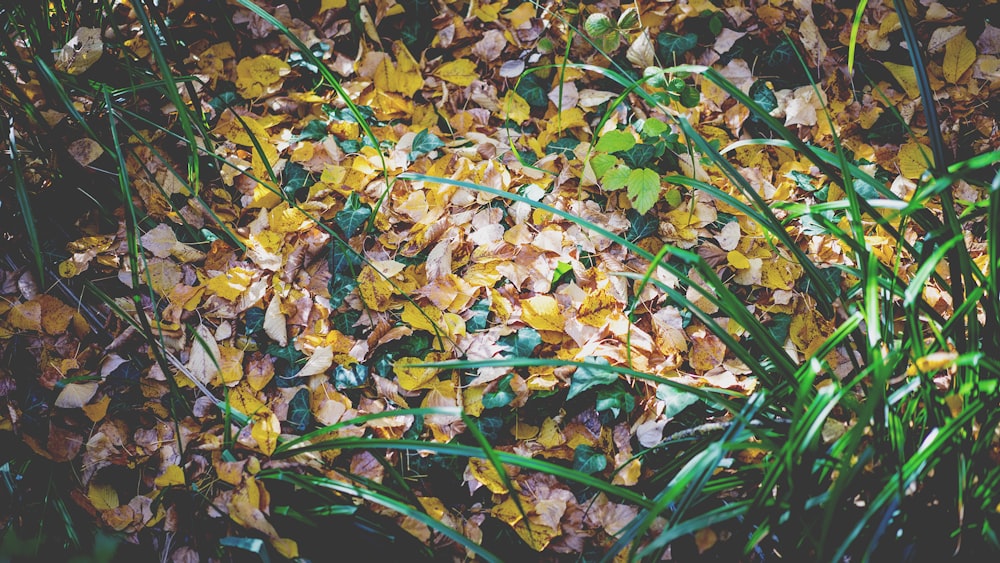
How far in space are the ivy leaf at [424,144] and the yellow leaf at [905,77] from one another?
1.25 metres

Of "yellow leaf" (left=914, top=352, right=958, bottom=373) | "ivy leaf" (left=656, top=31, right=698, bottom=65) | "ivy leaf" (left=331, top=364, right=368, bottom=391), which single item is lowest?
"ivy leaf" (left=331, top=364, right=368, bottom=391)

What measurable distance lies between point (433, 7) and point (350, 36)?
0.27 metres

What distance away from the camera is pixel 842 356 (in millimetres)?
1289

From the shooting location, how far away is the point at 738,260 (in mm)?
1397

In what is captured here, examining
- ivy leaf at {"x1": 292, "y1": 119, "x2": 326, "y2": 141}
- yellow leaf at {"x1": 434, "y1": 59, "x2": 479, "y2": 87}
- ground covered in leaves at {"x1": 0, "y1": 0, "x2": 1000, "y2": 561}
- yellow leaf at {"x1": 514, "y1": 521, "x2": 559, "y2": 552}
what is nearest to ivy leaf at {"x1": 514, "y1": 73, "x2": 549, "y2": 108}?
ground covered in leaves at {"x1": 0, "y1": 0, "x2": 1000, "y2": 561}

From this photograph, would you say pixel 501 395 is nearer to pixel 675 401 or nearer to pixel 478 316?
pixel 478 316

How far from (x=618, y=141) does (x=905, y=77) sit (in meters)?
0.85

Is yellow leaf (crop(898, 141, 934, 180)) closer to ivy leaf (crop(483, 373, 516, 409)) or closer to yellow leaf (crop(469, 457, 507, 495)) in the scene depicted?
ivy leaf (crop(483, 373, 516, 409))

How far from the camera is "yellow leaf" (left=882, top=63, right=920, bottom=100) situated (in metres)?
1.62

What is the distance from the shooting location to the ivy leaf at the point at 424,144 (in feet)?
5.24

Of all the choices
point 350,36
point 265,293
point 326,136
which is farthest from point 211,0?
point 265,293

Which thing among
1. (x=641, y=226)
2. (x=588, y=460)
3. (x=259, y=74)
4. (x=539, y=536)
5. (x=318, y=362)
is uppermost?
(x=259, y=74)

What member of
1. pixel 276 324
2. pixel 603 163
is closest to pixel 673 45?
pixel 603 163

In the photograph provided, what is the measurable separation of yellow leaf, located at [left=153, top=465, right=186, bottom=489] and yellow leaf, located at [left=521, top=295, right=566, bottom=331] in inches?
29.7
